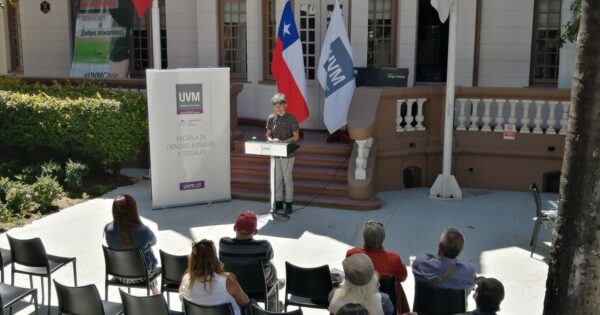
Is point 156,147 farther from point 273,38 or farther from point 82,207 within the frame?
point 273,38

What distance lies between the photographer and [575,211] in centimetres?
538

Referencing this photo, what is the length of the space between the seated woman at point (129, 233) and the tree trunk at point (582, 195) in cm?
392

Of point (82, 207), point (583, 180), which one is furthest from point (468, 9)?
point (583, 180)

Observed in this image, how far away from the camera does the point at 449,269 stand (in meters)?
6.03

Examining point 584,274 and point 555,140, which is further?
point 555,140

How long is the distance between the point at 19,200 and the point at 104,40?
23.7 ft

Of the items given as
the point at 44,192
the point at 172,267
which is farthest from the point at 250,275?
the point at 44,192

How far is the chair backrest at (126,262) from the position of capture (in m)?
6.95

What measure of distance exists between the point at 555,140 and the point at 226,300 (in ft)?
27.3

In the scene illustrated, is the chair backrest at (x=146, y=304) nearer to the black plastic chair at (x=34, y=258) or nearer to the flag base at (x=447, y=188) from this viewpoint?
the black plastic chair at (x=34, y=258)

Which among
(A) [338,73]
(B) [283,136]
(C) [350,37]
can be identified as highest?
(C) [350,37]

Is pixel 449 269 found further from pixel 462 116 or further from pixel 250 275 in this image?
pixel 462 116

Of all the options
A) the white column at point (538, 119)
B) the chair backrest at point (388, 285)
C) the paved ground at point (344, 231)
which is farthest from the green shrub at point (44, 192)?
the white column at point (538, 119)

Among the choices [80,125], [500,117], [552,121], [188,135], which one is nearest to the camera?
[188,135]
